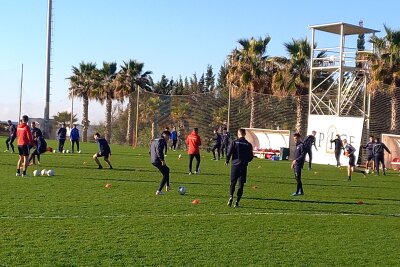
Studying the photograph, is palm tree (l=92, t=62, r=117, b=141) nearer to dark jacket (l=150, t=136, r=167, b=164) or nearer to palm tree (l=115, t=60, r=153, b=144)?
palm tree (l=115, t=60, r=153, b=144)

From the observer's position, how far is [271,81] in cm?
4612

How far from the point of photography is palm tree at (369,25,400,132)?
120 ft

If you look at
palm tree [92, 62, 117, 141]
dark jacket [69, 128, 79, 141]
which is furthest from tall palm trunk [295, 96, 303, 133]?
palm tree [92, 62, 117, 141]

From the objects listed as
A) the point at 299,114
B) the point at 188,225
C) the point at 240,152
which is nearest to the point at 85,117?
the point at 299,114

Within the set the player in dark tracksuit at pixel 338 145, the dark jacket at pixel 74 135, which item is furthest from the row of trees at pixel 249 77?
the dark jacket at pixel 74 135

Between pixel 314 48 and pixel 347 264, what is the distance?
3221 centimetres

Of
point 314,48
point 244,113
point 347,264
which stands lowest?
point 347,264

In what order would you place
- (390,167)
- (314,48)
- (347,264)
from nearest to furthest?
(347,264)
(390,167)
(314,48)

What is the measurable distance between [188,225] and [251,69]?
35.7 metres

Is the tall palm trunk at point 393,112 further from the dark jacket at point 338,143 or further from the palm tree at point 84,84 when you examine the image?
the palm tree at point 84,84

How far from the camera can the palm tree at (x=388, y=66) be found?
36.5m

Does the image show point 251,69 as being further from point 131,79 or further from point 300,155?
point 300,155

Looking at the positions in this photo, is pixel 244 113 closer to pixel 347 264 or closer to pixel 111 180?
pixel 111 180

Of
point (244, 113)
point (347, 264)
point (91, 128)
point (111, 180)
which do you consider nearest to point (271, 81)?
point (244, 113)
